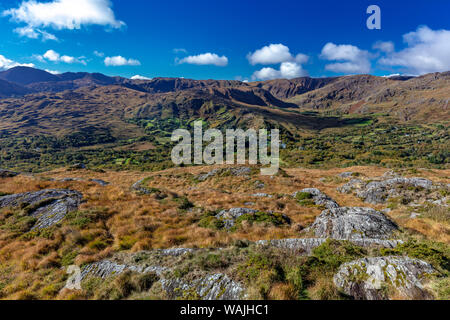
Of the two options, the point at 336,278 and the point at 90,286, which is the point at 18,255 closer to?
the point at 90,286

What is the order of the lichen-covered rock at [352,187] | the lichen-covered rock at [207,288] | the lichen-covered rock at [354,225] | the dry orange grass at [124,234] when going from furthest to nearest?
the lichen-covered rock at [352,187], the lichen-covered rock at [354,225], the dry orange grass at [124,234], the lichen-covered rock at [207,288]

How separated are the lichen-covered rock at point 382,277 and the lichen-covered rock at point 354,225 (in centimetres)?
402

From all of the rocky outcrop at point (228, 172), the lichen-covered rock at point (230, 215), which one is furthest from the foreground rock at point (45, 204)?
the rocky outcrop at point (228, 172)

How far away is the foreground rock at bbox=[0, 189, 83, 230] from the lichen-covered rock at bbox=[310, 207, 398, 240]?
16690 millimetres

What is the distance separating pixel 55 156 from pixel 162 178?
7396 inches

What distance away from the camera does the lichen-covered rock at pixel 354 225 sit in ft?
35.0

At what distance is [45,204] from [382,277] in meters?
20.2

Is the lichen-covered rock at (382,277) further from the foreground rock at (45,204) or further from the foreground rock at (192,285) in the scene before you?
the foreground rock at (45,204)

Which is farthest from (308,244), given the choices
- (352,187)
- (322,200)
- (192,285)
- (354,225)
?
(352,187)

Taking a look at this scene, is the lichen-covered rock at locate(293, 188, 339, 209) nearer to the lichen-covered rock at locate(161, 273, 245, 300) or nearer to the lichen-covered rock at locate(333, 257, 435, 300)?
the lichen-covered rock at locate(333, 257, 435, 300)

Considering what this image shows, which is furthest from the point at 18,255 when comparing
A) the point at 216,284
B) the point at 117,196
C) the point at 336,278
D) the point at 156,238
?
the point at 336,278

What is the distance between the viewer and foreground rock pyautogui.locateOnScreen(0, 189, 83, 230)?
41.2ft

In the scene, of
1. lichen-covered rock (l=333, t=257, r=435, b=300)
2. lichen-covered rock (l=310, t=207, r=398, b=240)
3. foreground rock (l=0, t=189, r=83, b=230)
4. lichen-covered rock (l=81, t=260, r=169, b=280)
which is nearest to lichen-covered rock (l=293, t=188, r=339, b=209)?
lichen-covered rock (l=310, t=207, r=398, b=240)
